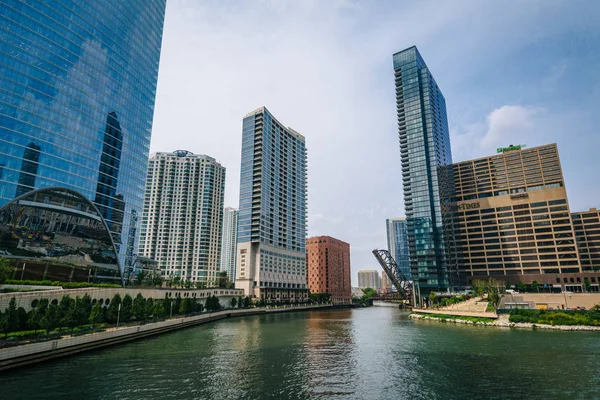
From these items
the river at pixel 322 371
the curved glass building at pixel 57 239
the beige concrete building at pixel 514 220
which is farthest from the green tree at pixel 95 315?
the beige concrete building at pixel 514 220

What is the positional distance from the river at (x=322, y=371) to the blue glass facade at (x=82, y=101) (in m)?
60.0

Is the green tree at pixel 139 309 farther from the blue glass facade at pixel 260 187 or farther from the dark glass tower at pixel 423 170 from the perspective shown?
the dark glass tower at pixel 423 170

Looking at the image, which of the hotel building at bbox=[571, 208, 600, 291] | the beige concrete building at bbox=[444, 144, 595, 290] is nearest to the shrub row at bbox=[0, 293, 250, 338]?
the beige concrete building at bbox=[444, 144, 595, 290]

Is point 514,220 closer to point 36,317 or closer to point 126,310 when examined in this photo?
point 126,310

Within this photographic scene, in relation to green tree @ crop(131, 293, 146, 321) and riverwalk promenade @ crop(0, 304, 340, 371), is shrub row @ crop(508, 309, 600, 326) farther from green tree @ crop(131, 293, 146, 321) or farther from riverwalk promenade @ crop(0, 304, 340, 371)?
green tree @ crop(131, 293, 146, 321)

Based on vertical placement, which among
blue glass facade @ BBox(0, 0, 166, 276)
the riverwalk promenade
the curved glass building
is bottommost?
the riverwalk promenade

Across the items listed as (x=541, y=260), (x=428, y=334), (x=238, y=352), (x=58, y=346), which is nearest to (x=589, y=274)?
(x=541, y=260)

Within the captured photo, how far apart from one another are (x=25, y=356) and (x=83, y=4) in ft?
343

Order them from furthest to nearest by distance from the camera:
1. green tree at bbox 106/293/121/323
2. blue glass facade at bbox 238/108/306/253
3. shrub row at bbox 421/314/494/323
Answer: blue glass facade at bbox 238/108/306/253 < shrub row at bbox 421/314/494/323 < green tree at bbox 106/293/121/323

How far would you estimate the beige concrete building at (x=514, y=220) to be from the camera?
159875mm

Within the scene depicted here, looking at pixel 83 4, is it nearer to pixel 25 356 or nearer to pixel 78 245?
pixel 78 245

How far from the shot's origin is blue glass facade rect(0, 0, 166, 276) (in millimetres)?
82062

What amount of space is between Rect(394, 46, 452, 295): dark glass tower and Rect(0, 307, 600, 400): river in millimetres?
111097

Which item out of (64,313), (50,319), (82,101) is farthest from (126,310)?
(82,101)
